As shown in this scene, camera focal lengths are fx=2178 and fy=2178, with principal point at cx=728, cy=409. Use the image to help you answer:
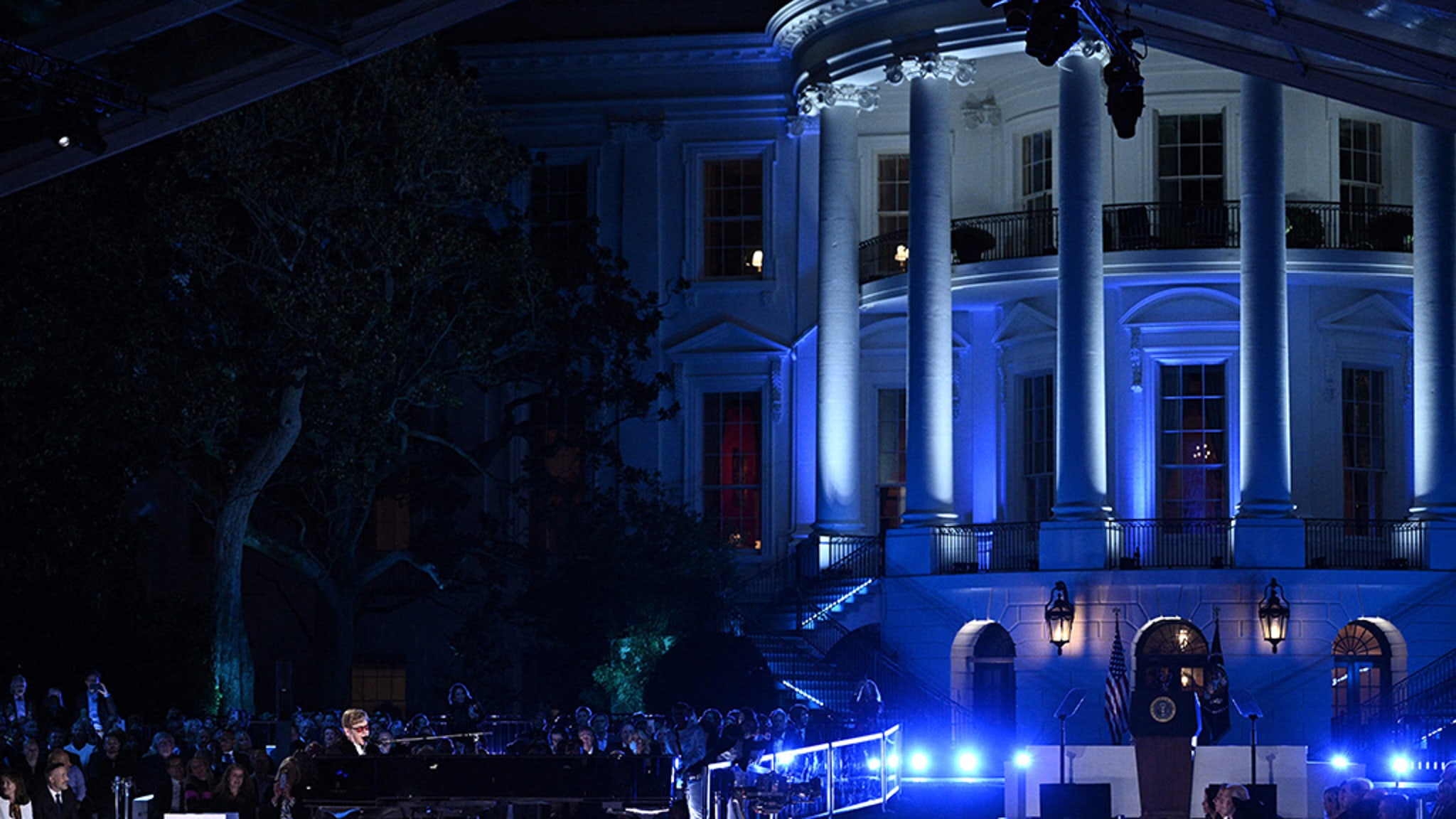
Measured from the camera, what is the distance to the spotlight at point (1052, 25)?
18141mm

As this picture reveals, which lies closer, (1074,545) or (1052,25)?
(1052,25)

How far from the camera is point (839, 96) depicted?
123 feet

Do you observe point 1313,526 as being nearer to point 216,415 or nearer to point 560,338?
point 560,338

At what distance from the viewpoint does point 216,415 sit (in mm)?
30484

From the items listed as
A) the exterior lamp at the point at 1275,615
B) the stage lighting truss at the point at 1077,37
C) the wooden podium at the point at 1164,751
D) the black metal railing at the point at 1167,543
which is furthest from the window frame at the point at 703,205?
the wooden podium at the point at 1164,751

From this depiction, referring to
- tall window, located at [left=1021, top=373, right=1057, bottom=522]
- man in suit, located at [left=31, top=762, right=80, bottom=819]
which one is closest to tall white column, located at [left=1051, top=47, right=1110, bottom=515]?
tall window, located at [left=1021, top=373, right=1057, bottom=522]

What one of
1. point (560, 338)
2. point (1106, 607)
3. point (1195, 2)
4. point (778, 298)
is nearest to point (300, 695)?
point (560, 338)

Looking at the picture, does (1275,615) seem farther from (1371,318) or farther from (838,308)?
(838,308)

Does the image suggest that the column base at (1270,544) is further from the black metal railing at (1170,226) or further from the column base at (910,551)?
the black metal railing at (1170,226)

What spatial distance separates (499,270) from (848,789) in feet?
41.6

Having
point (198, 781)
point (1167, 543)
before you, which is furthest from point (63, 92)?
point (1167, 543)

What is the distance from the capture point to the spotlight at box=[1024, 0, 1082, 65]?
18141mm

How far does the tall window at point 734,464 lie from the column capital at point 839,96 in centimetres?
574

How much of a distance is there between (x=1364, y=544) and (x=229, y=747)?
20602 mm
